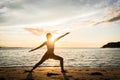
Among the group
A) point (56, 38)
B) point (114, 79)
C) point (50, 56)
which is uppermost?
point (56, 38)

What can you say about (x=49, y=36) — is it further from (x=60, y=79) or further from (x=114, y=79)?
(x=114, y=79)

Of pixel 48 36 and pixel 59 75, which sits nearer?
pixel 59 75

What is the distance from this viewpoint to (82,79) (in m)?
9.34

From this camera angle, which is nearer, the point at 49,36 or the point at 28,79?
the point at 28,79

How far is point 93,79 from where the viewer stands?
930 cm

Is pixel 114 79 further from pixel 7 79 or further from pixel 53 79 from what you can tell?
pixel 7 79

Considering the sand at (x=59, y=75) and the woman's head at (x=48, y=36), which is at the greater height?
the woman's head at (x=48, y=36)

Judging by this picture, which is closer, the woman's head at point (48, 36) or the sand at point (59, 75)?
the sand at point (59, 75)

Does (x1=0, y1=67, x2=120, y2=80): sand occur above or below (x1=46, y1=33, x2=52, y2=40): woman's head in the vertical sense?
below

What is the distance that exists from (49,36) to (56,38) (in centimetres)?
42

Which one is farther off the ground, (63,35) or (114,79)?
(63,35)

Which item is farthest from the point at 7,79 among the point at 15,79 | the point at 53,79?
the point at 53,79

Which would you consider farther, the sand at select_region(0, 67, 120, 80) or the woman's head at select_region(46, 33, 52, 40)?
the woman's head at select_region(46, 33, 52, 40)

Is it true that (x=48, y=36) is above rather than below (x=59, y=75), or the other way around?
above
